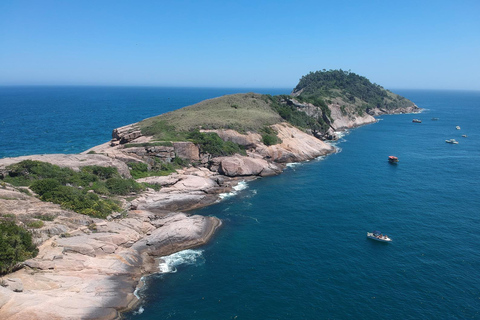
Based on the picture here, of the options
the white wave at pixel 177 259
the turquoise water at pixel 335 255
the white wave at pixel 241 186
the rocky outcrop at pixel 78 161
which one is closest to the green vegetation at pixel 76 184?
the rocky outcrop at pixel 78 161

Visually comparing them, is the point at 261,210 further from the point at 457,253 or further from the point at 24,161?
the point at 24,161

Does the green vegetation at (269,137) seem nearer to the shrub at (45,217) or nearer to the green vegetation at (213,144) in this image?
the green vegetation at (213,144)

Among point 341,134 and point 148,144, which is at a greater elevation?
point 148,144

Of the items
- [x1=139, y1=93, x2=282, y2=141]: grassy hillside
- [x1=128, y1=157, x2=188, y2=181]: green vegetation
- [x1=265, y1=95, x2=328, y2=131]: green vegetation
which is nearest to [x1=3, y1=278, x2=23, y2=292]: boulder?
[x1=128, y1=157, x2=188, y2=181]: green vegetation

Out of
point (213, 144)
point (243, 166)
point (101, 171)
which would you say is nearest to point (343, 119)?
point (243, 166)

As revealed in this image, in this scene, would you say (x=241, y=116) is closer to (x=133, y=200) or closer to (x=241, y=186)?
(x=241, y=186)

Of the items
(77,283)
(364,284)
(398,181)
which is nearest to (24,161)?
(77,283)

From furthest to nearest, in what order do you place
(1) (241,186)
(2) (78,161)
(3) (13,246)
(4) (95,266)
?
(1) (241,186), (2) (78,161), (4) (95,266), (3) (13,246)
